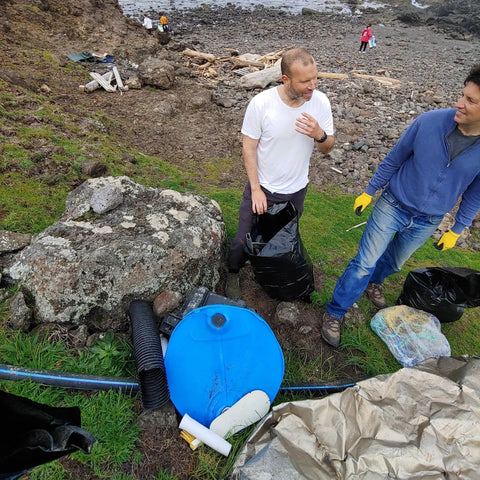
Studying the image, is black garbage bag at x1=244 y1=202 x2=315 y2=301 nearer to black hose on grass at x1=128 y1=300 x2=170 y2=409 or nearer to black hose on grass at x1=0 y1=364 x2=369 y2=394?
black hose on grass at x1=128 y1=300 x2=170 y2=409

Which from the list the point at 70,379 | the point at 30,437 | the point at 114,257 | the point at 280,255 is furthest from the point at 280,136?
the point at 30,437

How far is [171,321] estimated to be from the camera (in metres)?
2.53

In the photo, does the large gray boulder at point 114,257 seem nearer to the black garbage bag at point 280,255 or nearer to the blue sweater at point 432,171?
the black garbage bag at point 280,255

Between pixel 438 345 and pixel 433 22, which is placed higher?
pixel 433 22

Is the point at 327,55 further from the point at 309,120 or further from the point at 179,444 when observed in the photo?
the point at 179,444

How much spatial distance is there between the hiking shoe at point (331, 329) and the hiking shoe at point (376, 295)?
27.7 inches

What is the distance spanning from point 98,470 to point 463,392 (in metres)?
2.30

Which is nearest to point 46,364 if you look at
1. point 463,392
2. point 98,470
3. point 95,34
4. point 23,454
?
point 98,470

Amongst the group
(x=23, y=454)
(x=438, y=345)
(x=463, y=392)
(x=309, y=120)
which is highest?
(x=309, y=120)

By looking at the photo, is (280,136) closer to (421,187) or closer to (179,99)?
(421,187)

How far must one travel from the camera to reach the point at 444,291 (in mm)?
3195

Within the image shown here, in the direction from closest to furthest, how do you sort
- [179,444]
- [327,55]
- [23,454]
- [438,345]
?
[23,454]
[179,444]
[438,345]
[327,55]

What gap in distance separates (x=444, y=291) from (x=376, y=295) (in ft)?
2.18

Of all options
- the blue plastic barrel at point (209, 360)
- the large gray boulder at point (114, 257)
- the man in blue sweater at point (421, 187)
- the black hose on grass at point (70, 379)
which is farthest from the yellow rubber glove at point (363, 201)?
the black hose on grass at point (70, 379)
